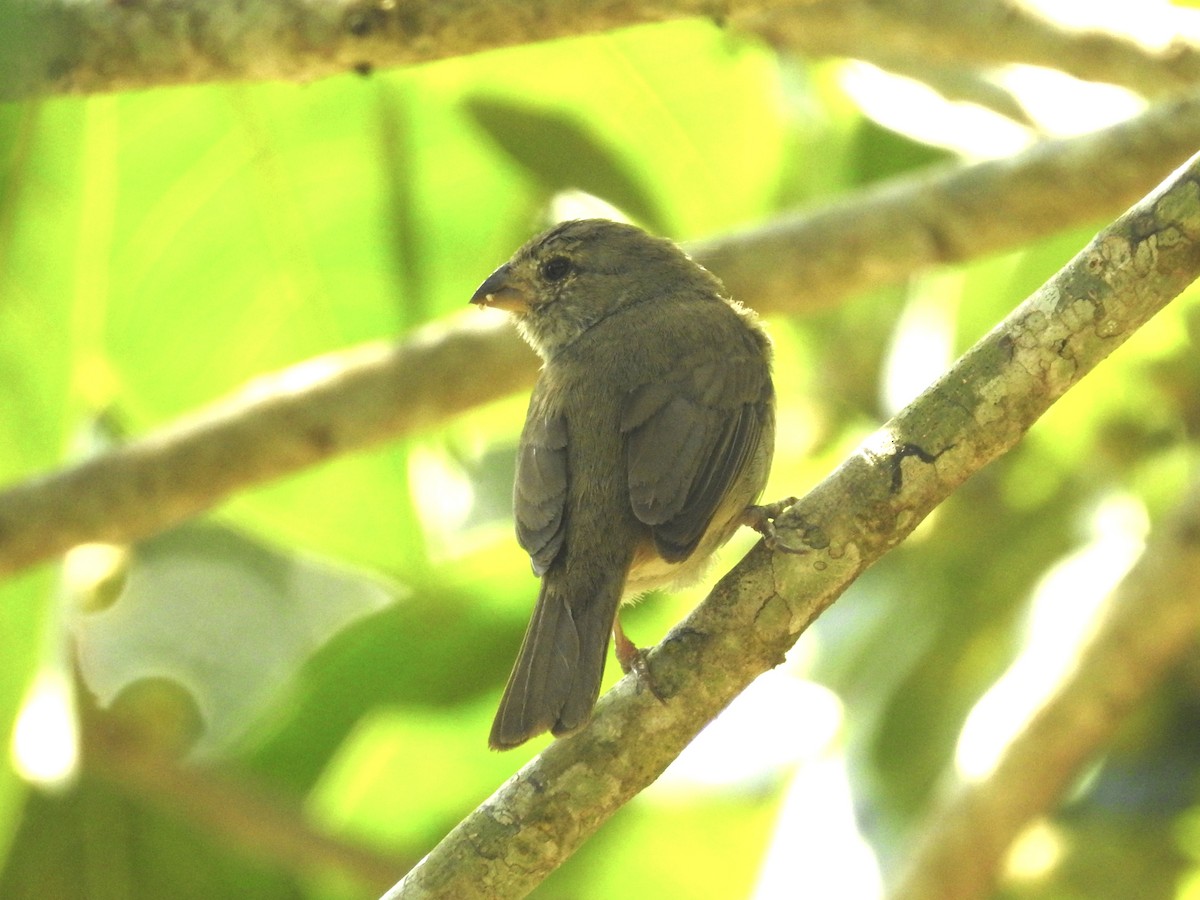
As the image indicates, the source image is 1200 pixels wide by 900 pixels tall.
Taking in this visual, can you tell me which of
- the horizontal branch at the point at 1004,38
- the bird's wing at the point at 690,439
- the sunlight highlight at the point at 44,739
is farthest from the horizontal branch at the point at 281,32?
the sunlight highlight at the point at 44,739

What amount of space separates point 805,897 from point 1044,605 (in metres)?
1.24

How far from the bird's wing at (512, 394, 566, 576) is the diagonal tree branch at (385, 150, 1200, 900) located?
2.43 feet

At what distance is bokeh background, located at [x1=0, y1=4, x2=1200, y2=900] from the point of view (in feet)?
16.3

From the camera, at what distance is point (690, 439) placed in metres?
3.62

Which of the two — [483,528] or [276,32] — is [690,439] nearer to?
[276,32]

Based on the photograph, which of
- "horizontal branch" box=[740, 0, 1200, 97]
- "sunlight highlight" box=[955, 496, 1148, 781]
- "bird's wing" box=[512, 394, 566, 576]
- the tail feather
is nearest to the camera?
the tail feather

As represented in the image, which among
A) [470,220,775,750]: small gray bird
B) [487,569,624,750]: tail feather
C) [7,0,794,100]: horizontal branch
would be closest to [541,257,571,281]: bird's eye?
[470,220,775,750]: small gray bird

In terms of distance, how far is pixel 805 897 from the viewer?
5.07 metres

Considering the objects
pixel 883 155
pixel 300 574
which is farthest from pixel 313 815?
pixel 883 155

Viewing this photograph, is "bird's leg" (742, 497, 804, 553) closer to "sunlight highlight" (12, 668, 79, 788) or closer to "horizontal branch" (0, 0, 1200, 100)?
"horizontal branch" (0, 0, 1200, 100)

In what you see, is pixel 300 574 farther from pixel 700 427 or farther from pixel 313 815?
pixel 700 427

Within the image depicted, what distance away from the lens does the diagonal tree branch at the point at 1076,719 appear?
4.48 metres

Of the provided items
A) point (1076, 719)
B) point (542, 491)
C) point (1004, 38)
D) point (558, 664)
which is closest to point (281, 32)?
point (542, 491)

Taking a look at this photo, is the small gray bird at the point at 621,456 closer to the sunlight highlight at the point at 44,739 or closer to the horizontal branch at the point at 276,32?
the horizontal branch at the point at 276,32
